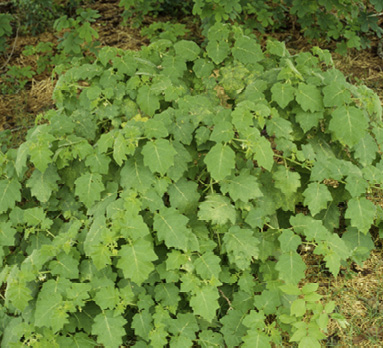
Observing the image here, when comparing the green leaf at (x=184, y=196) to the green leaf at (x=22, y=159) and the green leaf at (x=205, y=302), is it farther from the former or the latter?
the green leaf at (x=22, y=159)

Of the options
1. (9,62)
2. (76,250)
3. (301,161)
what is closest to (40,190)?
(76,250)

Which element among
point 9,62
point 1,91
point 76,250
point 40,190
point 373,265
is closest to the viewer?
point 76,250

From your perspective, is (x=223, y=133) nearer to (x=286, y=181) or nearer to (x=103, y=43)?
(x=286, y=181)

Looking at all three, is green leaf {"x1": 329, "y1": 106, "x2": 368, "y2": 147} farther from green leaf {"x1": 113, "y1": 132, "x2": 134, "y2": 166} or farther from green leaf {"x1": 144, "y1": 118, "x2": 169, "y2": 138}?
green leaf {"x1": 113, "y1": 132, "x2": 134, "y2": 166}

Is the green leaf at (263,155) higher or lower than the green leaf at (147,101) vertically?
lower

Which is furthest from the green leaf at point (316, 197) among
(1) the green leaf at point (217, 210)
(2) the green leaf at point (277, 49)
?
(2) the green leaf at point (277, 49)

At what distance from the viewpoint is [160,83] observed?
11.2 ft

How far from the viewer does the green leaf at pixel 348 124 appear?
3172 mm

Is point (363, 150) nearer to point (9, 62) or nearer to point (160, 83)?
point (160, 83)

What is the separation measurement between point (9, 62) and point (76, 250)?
14.1 ft

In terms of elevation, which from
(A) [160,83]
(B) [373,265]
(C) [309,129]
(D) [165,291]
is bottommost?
(B) [373,265]

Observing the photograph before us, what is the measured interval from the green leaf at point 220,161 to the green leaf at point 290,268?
2.04 ft

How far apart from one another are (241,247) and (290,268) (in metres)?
0.32

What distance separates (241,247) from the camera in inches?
123
